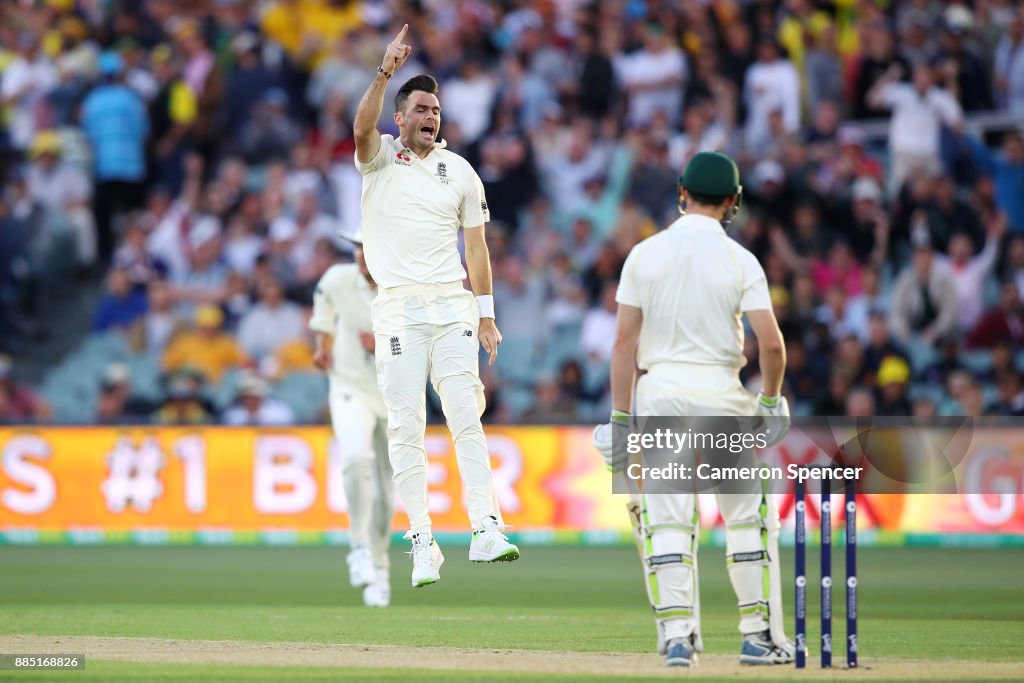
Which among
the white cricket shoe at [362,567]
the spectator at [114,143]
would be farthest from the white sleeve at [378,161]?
the spectator at [114,143]

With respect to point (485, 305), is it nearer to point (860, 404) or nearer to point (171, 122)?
point (860, 404)

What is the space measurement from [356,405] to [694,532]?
567cm

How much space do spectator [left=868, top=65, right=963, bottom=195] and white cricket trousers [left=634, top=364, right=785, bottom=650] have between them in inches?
531

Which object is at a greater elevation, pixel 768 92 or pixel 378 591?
pixel 768 92

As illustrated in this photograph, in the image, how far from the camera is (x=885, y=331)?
63.9 feet

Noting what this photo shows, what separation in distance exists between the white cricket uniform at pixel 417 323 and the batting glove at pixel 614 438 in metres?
1.58

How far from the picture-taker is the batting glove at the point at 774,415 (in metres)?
8.57

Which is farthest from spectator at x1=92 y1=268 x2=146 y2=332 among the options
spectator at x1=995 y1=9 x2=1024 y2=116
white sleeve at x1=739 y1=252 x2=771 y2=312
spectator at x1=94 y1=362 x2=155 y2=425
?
white sleeve at x1=739 y1=252 x2=771 y2=312

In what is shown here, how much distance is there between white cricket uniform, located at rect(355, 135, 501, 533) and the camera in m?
10.2

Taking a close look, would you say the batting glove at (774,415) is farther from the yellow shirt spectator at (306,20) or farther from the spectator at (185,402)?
the yellow shirt spectator at (306,20)

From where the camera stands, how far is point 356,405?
13898 mm

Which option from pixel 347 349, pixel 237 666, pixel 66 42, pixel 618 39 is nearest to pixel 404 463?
pixel 237 666

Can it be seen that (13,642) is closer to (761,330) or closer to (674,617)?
(674,617)

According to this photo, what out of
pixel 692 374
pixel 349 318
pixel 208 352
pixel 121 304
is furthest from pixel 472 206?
pixel 121 304
